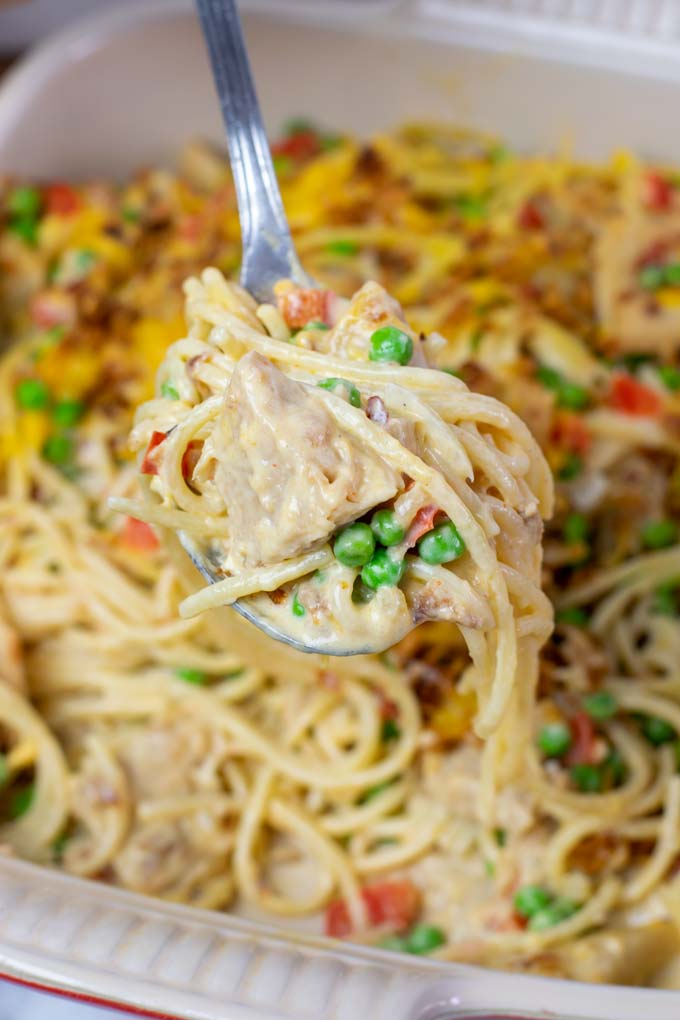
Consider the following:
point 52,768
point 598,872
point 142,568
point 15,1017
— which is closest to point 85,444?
point 142,568

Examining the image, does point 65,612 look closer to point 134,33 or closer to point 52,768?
point 52,768

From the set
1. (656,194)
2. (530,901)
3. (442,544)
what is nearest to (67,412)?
(442,544)

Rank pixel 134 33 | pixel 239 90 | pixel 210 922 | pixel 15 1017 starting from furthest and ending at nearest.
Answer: pixel 134 33
pixel 239 90
pixel 210 922
pixel 15 1017

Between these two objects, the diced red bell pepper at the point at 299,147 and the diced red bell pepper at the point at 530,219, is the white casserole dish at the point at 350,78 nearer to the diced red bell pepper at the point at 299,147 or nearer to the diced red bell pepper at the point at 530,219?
the diced red bell pepper at the point at 299,147

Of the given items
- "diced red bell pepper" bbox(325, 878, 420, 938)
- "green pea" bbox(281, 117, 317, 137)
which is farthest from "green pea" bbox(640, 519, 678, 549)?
"green pea" bbox(281, 117, 317, 137)

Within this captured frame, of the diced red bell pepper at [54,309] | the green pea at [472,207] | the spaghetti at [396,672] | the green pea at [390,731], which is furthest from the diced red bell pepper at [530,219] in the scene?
the green pea at [390,731]

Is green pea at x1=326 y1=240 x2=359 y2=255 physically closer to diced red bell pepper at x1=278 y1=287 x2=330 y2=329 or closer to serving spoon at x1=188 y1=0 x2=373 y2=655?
serving spoon at x1=188 y1=0 x2=373 y2=655

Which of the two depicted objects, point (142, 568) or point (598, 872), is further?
point (142, 568)
